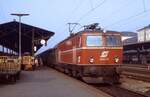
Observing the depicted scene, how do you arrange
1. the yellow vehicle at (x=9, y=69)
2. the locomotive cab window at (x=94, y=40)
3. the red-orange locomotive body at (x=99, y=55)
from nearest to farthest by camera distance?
the red-orange locomotive body at (x=99, y=55) → the locomotive cab window at (x=94, y=40) → the yellow vehicle at (x=9, y=69)

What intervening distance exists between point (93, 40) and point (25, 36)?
105 feet

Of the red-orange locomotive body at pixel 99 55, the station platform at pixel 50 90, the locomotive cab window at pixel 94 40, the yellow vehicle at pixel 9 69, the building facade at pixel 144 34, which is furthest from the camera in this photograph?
the building facade at pixel 144 34

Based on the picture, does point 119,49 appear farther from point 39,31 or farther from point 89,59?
point 39,31

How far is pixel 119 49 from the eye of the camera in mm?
21875

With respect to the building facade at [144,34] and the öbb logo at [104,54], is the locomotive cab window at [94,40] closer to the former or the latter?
the öbb logo at [104,54]

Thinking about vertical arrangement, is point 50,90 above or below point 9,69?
below

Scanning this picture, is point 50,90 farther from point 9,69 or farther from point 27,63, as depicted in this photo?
point 27,63

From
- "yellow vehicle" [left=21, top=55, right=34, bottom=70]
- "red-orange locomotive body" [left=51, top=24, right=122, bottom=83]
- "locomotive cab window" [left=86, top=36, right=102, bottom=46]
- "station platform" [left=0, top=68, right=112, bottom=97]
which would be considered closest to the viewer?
"station platform" [left=0, top=68, right=112, bottom=97]

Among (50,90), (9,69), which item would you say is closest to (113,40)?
(50,90)

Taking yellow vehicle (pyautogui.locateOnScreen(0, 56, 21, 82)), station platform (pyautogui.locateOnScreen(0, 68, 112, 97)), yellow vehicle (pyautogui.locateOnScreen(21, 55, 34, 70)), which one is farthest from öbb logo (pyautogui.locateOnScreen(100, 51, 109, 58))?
yellow vehicle (pyautogui.locateOnScreen(21, 55, 34, 70))

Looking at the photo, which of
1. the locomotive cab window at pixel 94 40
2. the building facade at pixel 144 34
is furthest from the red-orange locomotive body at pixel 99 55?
the building facade at pixel 144 34

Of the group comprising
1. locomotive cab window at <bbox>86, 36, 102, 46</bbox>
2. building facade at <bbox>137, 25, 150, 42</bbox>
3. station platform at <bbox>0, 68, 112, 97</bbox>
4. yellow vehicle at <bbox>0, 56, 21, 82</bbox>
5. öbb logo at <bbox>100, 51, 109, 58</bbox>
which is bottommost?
station platform at <bbox>0, 68, 112, 97</bbox>

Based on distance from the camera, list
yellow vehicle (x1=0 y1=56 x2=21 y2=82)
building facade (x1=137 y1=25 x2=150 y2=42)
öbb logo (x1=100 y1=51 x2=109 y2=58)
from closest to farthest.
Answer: öbb logo (x1=100 y1=51 x2=109 y2=58), yellow vehicle (x1=0 y1=56 x2=21 y2=82), building facade (x1=137 y1=25 x2=150 y2=42)

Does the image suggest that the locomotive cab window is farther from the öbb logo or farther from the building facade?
the building facade
